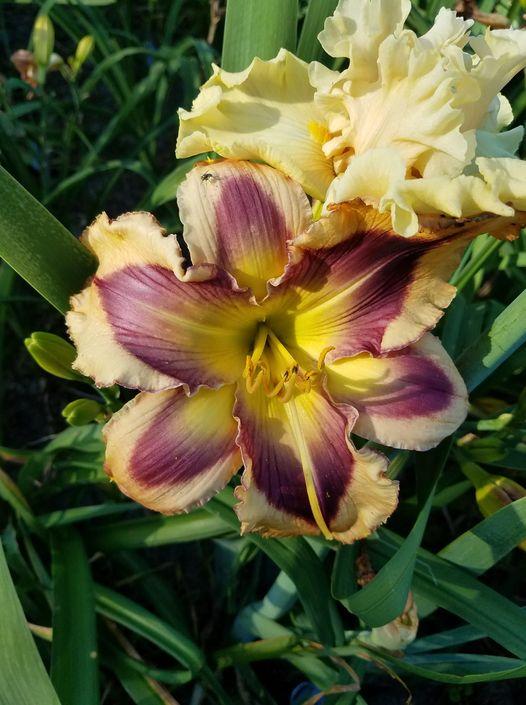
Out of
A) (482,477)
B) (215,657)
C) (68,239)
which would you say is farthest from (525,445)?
(68,239)

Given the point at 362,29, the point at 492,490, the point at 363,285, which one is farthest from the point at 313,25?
the point at 492,490

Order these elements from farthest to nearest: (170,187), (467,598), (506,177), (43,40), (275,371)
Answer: (43,40) → (170,187) → (467,598) → (275,371) → (506,177)

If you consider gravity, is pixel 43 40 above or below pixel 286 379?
above

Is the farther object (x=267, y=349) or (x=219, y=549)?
(x=219, y=549)

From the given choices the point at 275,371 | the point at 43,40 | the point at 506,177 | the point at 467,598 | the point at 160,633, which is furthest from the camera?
the point at 43,40

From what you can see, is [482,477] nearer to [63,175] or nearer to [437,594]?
[437,594]

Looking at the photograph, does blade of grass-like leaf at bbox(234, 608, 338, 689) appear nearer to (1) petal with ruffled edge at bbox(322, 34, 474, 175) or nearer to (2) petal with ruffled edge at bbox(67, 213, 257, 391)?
(2) petal with ruffled edge at bbox(67, 213, 257, 391)

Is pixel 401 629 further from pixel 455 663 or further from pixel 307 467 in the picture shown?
pixel 307 467
